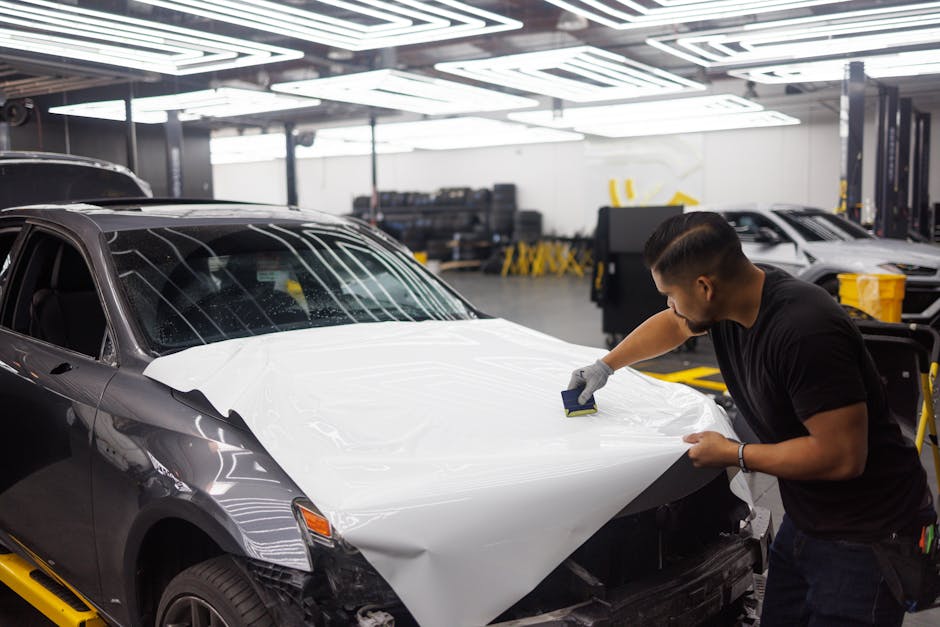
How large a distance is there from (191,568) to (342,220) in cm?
187

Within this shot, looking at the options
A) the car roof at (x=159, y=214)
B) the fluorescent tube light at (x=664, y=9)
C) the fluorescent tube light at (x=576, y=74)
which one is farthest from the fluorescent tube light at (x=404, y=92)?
the car roof at (x=159, y=214)

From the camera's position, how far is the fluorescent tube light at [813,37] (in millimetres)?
7945

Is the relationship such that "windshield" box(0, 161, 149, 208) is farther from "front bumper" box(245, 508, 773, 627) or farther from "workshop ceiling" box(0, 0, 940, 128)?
"front bumper" box(245, 508, 773, 627)

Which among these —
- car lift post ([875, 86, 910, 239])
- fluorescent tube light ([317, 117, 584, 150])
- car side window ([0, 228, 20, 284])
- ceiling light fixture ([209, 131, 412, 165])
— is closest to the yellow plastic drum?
car side window ([0, 228, 20, 284])

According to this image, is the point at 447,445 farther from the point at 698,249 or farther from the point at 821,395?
the point at 821,395

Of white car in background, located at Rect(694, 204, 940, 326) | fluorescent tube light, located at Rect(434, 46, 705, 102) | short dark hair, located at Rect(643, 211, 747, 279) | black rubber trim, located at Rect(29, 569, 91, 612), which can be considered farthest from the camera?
fluorescent tube light, located at Rect(434, 46, 705, 102)

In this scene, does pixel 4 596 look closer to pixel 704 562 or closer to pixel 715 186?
→ pixel 704 562

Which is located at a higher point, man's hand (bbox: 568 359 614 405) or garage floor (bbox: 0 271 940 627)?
man's hand (bbox: 568 359 614 405)

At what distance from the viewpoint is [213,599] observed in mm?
1956

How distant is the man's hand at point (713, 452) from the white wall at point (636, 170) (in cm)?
1726

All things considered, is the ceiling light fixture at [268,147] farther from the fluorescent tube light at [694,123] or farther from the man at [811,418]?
the man at [811,418]

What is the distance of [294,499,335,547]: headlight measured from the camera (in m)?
1.81

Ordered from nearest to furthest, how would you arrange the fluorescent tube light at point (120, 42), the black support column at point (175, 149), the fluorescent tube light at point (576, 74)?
the fluorescent tube light at point (120, 42) → the fluorescent tube light at point (576, 74) → the black support column at point (175, 149)

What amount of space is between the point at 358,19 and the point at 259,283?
17.1 feet
